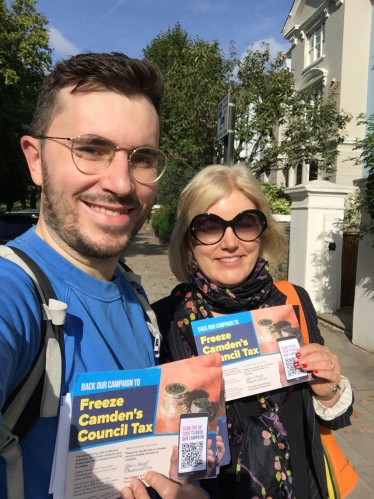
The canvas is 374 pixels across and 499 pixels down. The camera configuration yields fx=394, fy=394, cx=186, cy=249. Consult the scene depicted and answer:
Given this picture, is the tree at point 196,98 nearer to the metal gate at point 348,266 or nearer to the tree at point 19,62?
the metal gate at point 348,266

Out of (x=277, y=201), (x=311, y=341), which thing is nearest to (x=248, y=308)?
(x=311, y=341)

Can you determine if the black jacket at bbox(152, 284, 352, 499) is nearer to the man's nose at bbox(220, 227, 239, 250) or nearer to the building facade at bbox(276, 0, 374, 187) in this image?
the man's nose at bbox(220, 227, 239, 250)

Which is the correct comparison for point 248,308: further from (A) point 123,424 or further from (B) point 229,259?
(A) point 123,424

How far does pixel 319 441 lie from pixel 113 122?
163 centimetres

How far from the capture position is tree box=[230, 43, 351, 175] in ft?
32.7

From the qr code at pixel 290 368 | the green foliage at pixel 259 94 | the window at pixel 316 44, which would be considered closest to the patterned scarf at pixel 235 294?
the qr code at pixel 290 368

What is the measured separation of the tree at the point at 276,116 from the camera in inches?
392

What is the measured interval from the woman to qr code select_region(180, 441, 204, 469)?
1.48 ft

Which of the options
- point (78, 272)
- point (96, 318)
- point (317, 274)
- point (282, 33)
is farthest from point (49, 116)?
point (282, 33)

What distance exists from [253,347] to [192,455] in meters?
0.58

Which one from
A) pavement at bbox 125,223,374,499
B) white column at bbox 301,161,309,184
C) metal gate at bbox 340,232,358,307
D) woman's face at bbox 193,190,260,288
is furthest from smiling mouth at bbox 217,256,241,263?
white column at bbox 301,161,309,184

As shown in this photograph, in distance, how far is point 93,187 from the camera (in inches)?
51.9

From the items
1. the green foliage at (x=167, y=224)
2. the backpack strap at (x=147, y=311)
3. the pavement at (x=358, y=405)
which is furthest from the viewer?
the green foliage at (x=167, y=224)

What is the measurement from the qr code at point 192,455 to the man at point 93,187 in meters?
0.07
